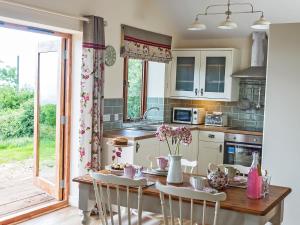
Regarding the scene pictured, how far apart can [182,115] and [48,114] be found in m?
2.22

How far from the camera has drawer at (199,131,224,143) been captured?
19.7ft

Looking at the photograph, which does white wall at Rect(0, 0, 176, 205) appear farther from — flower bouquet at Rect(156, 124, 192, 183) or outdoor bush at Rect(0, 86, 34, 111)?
flower bouquet at Rect(156, 124, 192, 183)

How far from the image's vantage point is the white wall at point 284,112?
13.1ft

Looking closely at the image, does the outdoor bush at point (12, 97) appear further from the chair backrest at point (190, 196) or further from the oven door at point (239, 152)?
the chair backrest at point (190, 196)

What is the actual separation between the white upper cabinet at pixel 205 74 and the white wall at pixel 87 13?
0.64 metres

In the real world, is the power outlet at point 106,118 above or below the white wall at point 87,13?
below

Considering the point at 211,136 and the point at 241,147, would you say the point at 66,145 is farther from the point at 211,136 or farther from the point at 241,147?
the point at 241,147

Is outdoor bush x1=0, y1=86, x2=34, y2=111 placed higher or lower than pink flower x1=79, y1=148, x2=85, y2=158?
higher

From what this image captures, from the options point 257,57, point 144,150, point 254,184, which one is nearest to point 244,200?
point 254,184

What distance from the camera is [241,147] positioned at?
5.82 m

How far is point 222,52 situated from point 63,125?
2.67 metres

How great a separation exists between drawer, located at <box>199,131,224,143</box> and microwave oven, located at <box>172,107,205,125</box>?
0.33 meters

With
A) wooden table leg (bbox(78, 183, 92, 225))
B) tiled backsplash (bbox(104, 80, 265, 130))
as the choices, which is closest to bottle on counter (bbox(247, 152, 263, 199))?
wooden table leg (bbox(78, 183, 92, 225))

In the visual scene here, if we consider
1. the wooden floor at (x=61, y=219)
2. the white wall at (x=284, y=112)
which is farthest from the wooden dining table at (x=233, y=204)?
the wooden floor at (x=61, y=219)
